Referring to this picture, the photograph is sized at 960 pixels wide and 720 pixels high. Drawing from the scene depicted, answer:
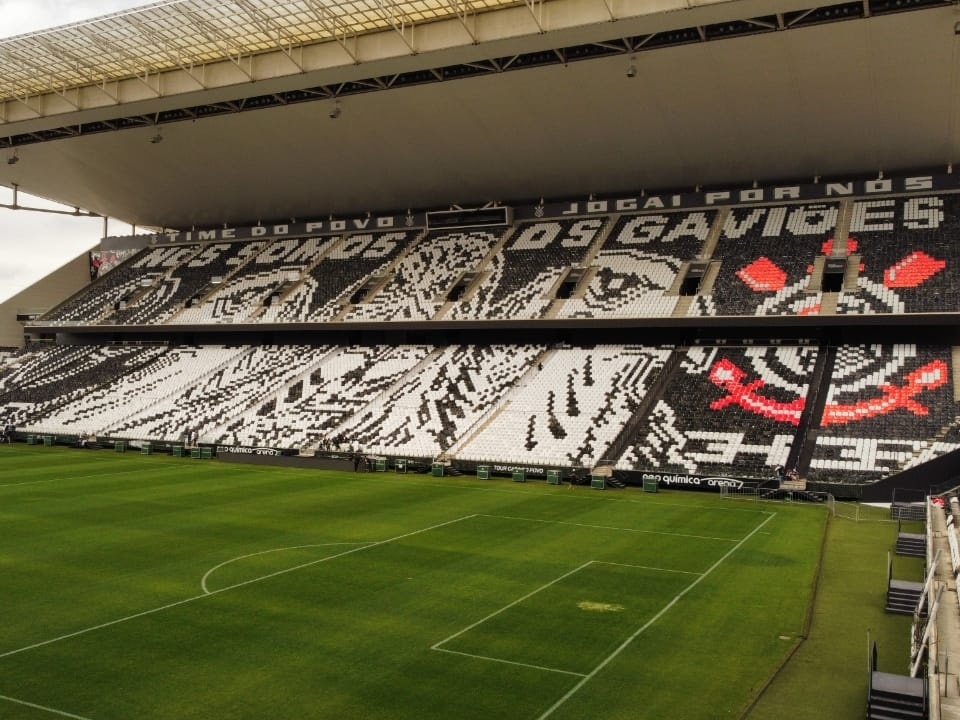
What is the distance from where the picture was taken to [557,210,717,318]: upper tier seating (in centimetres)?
4162

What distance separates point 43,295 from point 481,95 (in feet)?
129

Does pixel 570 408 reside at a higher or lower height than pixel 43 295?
lower

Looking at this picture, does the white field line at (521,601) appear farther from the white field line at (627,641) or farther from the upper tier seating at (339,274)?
the upper tier seating at (339,274)

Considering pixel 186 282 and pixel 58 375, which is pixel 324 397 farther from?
pixel 58 375

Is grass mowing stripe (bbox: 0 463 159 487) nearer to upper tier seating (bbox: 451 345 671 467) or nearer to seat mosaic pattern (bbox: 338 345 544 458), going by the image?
seat mosaic pattern (bbox: 338 345 544 458)

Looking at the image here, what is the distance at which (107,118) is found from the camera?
41031 mm

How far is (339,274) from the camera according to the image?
51.9 meters

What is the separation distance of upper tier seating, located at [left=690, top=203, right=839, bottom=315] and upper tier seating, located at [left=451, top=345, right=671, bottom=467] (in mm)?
4276

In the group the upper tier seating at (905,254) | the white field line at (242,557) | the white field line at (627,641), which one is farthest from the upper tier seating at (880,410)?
the white field line at (242,557)

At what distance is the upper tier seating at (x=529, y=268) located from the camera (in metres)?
44.2

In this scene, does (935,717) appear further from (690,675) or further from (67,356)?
(67,356)

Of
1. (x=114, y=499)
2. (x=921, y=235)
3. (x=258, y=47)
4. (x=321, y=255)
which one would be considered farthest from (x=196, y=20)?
(x=921, y=235)

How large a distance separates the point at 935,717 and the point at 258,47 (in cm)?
3451

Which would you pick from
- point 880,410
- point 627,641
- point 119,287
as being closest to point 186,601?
point 627,641
